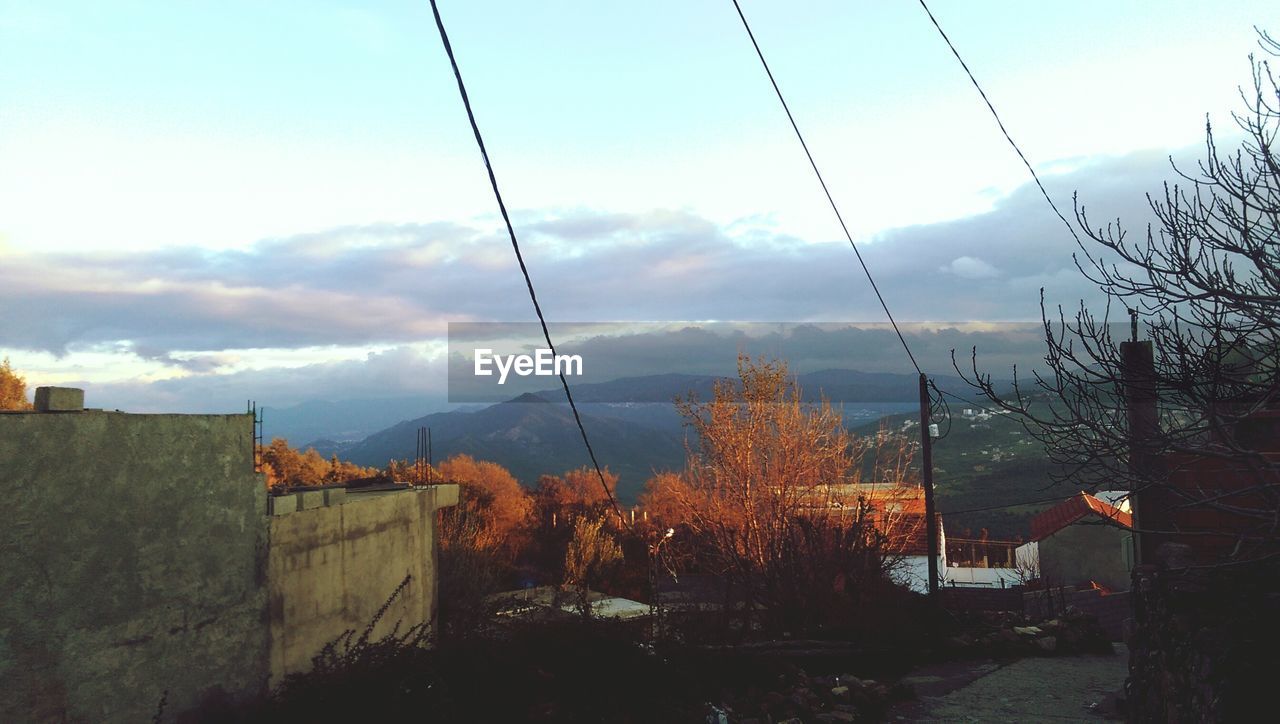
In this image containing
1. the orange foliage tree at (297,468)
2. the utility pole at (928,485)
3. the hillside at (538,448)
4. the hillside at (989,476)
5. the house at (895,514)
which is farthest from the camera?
the hillside at (538,448)

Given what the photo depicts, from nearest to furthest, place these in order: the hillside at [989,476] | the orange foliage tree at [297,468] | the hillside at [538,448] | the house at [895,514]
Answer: the house at [895,514] → the orange foliage tree at [297,468] → the hillside at [989,476] → the hillside at [538,448]

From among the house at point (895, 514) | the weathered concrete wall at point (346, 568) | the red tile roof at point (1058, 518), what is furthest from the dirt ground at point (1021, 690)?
the red tile roof at point (1058, 518)

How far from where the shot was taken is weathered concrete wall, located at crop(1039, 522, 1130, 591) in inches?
1362

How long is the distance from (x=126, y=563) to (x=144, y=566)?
22 centimetres

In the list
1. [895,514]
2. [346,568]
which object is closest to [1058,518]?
[895,514]

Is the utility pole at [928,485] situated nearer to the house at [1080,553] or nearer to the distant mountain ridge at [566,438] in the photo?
the house at [1080,553]

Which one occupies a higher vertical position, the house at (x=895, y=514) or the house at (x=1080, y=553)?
the house at (x=895, y=514)

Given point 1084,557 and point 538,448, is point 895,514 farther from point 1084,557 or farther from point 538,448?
point 538,448

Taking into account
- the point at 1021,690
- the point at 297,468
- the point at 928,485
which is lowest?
the point at 1021,690

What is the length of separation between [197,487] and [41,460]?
6.10 ft

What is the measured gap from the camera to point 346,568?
12.6m

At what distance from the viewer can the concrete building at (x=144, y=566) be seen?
7.66 m

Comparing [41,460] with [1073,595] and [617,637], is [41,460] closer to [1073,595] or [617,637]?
[617,637]

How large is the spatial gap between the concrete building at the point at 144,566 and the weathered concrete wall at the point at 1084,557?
32063 millimetres
